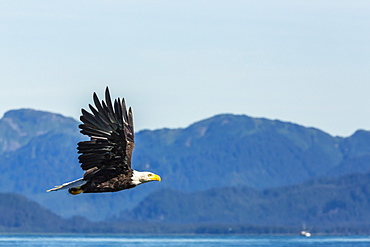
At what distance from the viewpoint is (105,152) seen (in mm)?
28812

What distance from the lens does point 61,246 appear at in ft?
630

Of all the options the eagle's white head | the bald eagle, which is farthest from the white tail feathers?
the eagle's white head

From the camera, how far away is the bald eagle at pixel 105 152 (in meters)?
28.0

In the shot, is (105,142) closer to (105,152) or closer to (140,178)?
(105,152)

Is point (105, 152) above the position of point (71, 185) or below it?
above

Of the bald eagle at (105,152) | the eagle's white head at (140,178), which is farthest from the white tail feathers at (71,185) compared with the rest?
the eagle's white head at (140,178)

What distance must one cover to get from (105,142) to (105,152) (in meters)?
0.34

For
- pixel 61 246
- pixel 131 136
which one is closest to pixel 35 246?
pixel 61 246

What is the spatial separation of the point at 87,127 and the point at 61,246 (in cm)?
16687

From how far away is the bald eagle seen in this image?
28.0 m

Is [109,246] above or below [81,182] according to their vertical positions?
above

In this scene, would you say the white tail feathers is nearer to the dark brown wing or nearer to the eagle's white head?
the dark brown wing

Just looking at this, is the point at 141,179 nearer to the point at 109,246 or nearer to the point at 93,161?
the point at 93,161

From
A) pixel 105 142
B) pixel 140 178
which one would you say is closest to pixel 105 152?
pixel 105 142
